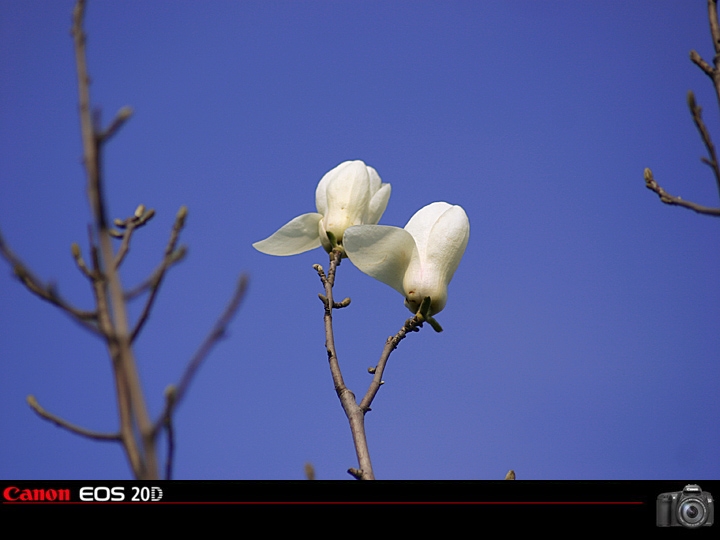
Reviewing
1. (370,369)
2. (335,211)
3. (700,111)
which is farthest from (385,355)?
(700,111)

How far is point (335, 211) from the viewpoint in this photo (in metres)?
1.42

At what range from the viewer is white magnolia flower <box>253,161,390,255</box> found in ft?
4.65

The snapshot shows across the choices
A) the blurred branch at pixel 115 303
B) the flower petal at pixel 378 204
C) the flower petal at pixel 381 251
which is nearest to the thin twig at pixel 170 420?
the blurred branch at pixel 115 303

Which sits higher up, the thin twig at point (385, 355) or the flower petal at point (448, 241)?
the flower petal at point (448, 241)

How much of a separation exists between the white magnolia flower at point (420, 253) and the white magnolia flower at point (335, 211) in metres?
0.14

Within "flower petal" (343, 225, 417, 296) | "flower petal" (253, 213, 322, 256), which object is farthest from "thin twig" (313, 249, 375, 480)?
"flower petal" (253, 213, 322, 256)
